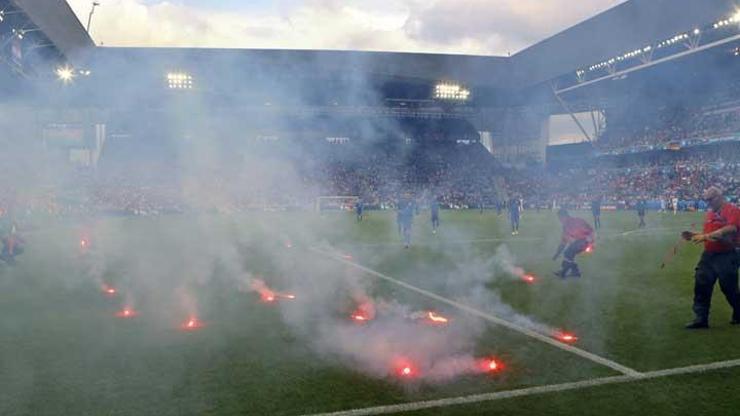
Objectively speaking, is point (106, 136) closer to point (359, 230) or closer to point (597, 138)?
point (359, 230)

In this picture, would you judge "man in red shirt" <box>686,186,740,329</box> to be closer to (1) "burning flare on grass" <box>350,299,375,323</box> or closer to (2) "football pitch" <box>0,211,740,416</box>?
(2) "football pitch" <box>0,211,740,416</box>

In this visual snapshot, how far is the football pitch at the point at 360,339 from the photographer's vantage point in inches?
171

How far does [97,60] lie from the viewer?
1314 centimetres

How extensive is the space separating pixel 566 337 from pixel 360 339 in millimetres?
2273

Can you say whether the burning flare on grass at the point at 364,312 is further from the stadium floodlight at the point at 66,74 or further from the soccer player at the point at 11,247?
the stadium floodlight at the point at 66,74

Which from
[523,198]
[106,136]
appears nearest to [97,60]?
[106,136]

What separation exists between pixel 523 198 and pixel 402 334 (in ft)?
135

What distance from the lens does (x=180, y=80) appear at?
37.3 feet

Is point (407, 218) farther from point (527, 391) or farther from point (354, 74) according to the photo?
point (527, 391)

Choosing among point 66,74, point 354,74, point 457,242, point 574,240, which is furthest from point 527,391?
point 354,74

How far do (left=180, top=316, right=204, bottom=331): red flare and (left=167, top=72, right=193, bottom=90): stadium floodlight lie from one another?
5.79 metres

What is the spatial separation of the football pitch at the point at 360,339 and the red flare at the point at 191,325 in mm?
138

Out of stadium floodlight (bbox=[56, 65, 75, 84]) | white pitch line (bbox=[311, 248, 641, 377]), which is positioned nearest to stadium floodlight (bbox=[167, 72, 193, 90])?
stadium floodlight (bbox=[56, 65, 75, 84])

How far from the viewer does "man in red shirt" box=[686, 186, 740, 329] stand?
6.27m
